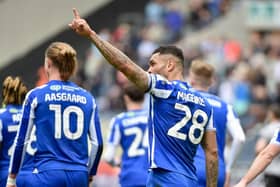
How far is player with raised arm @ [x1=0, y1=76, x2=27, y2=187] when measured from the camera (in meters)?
11.6

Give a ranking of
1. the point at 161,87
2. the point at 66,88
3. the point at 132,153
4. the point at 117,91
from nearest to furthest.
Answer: the point at 161,87 → the point at 66,88 → the point at 132,153 → the point at 117,91

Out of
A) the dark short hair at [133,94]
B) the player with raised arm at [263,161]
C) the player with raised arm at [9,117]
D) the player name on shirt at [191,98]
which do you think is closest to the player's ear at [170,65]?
the player name on shirt at [191,98]

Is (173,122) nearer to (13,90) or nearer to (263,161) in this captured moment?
(263,161)

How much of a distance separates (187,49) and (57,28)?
5.68 metres

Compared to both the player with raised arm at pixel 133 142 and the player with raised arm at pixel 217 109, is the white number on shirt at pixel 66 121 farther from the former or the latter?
the player with raised arm at pixel 133 142

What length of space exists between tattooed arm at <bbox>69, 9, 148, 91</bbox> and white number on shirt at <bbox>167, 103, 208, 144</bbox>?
0.63 meters

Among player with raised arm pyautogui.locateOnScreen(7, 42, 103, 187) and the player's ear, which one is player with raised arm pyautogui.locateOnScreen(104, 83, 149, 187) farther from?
the player's ear

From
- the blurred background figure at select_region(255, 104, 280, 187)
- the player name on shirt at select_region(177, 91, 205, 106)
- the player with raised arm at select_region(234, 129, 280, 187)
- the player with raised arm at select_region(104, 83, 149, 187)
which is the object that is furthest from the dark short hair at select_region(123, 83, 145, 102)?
the player with raised arm at select_region(234, 129, 280, 187)

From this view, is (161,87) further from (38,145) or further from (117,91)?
(117,91)

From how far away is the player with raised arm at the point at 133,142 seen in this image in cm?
1368

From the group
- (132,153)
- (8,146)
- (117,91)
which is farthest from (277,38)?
(8,146)

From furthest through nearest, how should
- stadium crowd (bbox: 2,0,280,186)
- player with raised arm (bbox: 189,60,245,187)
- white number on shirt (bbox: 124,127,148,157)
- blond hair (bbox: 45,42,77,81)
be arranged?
stadium crowd (bbox: 2,0,280,186)
white number on shirt (bbox: 124,127,148,157)
player with raised arm (bbox: 189,60,245,187)
blond hair (bbox: 45,42,77,81)

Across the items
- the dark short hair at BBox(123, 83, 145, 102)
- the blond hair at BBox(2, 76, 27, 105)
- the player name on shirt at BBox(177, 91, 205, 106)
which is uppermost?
the dark short hair at BBox(123, 83, 145, 102)

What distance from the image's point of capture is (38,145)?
10578mm
